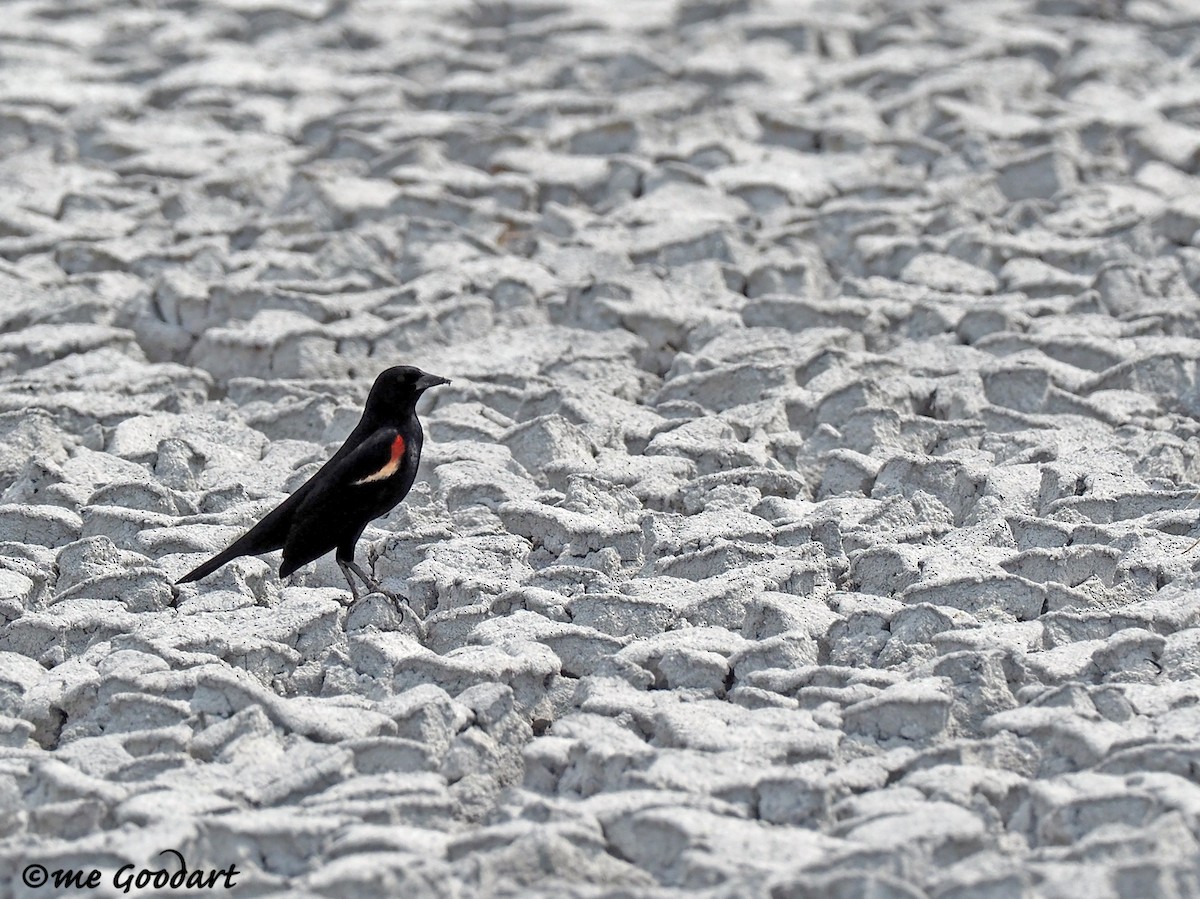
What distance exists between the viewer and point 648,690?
3.38 m

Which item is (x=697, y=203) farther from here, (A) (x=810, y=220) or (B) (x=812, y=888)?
(B) (x=812, y=888)

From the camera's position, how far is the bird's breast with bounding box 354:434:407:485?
3861 mm

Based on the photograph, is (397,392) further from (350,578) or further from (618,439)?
(618,439)

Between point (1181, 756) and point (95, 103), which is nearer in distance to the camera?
point (1181, 756)

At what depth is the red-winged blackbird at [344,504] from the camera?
3775 mm

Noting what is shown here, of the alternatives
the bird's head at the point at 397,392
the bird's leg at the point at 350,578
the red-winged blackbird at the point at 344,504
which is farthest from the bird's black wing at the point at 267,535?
the bird's head at the point at 397,392

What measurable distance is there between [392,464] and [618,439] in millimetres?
883

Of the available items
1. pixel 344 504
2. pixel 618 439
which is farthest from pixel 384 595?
pixel 618 439

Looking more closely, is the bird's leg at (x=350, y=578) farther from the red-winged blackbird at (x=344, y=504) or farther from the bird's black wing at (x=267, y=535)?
the bird's black wing at (x=267, y=535)

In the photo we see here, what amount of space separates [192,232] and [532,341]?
1.40m

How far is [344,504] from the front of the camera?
12.5 feet

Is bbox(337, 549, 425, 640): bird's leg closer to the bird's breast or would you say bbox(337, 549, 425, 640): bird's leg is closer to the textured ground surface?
the textured ground surface

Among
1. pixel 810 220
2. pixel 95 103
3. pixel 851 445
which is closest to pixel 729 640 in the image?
pixel 851 445

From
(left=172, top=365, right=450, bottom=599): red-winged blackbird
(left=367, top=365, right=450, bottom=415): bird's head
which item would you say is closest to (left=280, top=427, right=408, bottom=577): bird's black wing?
(left=172, top=365, right=450, bottom=599): red-winged blackbird
